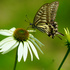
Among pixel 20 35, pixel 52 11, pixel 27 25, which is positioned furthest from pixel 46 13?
pixel 27 25

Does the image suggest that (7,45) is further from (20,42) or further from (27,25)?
(27,25)

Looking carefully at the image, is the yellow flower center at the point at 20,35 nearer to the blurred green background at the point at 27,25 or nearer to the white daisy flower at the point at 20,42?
the white daisy flower at the point at 20,42

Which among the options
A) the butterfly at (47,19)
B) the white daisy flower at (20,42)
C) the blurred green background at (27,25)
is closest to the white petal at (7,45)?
the white daisy flower at (20,42)

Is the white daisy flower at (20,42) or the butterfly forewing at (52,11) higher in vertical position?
the butterfly forewing at (52,11)

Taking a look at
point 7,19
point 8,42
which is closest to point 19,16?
point 7,19

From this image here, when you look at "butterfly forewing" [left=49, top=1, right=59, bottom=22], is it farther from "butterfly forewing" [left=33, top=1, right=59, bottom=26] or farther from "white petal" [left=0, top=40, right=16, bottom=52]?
"white petal" [left=0, top=40, right=16, bottom=52]
